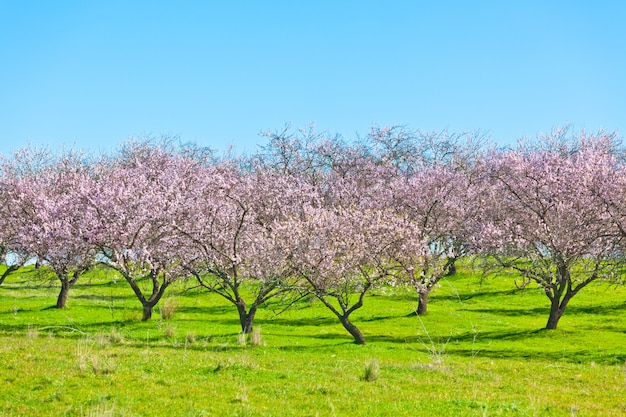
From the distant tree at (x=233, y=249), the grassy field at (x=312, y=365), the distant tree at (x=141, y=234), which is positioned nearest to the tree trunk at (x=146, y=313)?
the distant tree at (x=141, y=234)

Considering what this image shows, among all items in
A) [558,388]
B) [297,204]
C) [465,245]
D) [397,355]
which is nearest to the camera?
[558,388]

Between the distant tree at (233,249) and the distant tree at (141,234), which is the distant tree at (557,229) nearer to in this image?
the distant tree at (233,249)

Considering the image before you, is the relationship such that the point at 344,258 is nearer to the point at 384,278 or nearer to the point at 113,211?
the point at 384,278

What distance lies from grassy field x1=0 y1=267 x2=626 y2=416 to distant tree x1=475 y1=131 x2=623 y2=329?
11.8ft

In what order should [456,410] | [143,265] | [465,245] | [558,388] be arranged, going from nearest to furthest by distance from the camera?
[456,410], [558,388], [143,265], [465,245]

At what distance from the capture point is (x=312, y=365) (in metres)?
21.2

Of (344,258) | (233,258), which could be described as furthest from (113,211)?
(344,258)

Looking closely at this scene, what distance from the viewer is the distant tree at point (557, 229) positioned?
116 feet

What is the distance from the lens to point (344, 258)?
31594 mm

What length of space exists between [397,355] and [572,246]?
13.8 meters

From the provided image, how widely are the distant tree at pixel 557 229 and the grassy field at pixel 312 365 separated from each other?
3.61m

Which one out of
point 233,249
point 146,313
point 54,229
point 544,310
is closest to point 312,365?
point 233,249

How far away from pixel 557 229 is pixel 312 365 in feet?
70.9

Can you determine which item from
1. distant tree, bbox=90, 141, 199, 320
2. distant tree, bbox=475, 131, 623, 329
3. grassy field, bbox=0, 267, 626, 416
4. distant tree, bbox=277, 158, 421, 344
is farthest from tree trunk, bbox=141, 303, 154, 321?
distant tree, bbox=475, 131, 623, 329
